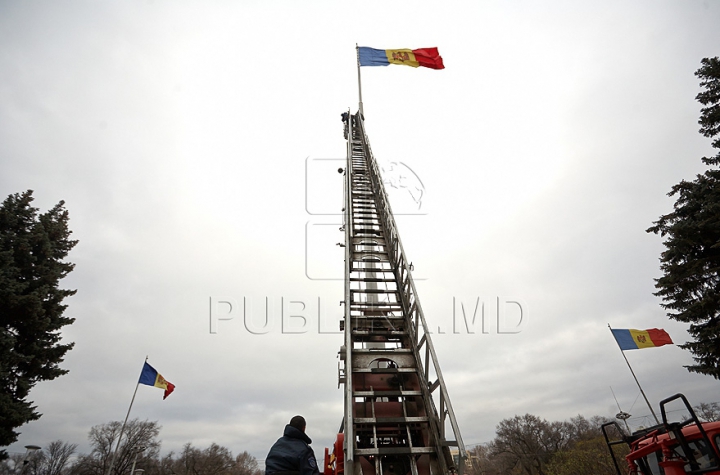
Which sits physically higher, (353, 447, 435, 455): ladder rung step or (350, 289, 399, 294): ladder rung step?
(350, 289, 399, 294): ladder rung step

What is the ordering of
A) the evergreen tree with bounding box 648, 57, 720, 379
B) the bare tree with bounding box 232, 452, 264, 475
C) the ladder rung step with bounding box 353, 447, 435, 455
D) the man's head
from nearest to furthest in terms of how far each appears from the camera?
the man's head
the ladder rung step with bounding box 353, 447, 435, 455
the evergreen tree with bounding box 648, 57, 720, 379
the bare tree with bounding box 232, 452, 264, 475

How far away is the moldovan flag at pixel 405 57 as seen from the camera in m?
18.4

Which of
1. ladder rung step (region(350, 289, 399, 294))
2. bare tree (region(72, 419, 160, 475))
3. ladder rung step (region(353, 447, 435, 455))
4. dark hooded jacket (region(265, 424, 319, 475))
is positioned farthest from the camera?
bare tree (region(72, 419, 160, 475))

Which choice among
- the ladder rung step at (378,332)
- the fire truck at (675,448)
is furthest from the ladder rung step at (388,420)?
the fire truck at (675,448)

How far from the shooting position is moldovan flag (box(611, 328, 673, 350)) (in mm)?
12680

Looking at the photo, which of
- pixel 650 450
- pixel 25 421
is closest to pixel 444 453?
pixel 650 450

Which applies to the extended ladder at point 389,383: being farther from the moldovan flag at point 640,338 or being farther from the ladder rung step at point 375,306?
the moldovan flag at point 640,338

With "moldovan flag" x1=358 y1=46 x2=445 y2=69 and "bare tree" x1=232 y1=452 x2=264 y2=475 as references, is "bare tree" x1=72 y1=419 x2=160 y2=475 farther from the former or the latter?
"moldovan flag" x1=358 y1=46 x2=445 y2=69

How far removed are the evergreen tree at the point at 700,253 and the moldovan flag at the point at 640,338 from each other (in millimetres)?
1283

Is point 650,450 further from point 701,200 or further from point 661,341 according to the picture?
point 701,200

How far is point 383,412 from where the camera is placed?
564 cm

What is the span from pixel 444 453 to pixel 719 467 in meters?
3.27

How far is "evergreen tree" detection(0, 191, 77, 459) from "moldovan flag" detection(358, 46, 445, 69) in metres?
17.5

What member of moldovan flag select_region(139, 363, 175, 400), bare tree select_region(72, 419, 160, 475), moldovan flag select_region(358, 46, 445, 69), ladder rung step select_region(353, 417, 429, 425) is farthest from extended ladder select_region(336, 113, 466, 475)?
bare tree select_region(72, 419, 160, 475)
